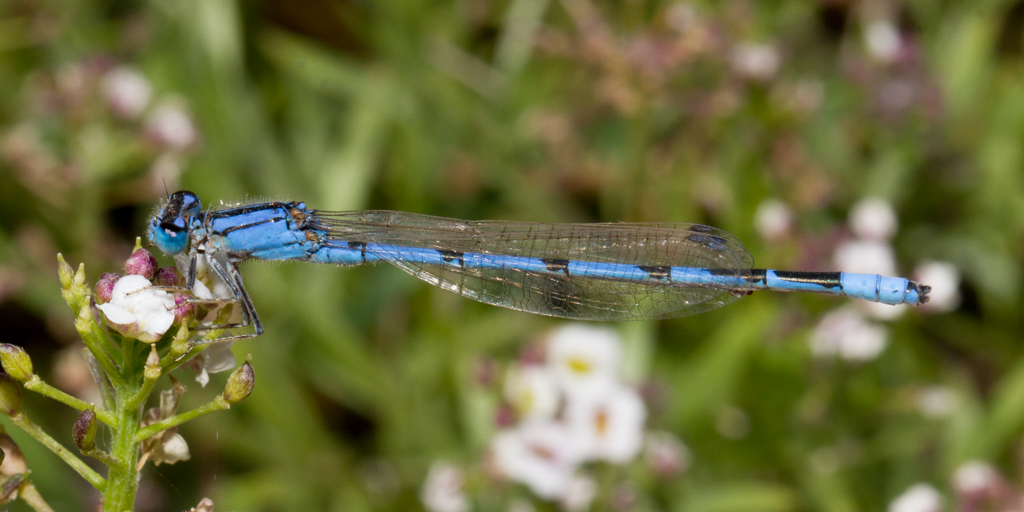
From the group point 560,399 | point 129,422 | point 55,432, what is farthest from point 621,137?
point 129,422

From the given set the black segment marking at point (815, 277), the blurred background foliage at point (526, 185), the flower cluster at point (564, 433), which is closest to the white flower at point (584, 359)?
the flower cluster at point (564, 433)

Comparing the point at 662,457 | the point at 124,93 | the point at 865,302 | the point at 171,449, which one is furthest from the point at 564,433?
the point at 124,93

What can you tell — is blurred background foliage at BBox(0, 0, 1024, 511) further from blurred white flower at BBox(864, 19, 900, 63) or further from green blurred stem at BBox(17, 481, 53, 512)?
green blurred stem at BBox(17, 481, 53, 512)

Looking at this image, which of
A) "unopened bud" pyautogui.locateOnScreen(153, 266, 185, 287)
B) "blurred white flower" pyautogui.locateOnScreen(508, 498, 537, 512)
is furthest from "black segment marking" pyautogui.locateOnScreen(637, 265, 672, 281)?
"unopened bud" pyautogui.locateOnScreen(153, 266, 185, 287)

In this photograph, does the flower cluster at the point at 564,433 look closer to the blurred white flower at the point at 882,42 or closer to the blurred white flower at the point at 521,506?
the blurred white flower at the point at 521,506

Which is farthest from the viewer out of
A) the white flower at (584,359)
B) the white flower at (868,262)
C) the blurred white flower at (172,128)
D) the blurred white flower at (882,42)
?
the blurred white flower at (882,42)

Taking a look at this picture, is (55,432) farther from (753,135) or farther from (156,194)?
(753,135)
